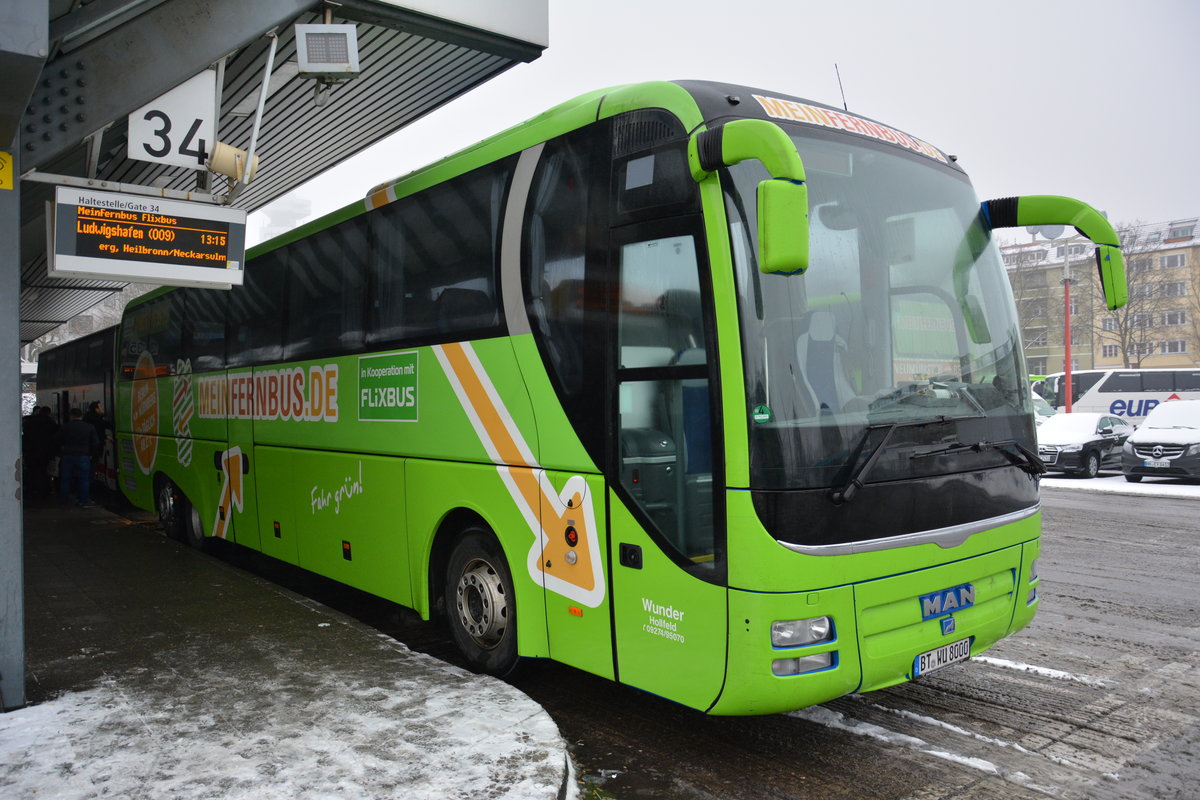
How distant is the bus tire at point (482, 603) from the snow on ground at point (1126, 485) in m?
16.2

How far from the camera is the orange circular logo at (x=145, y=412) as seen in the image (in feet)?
41.4

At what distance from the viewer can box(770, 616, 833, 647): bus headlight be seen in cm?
411

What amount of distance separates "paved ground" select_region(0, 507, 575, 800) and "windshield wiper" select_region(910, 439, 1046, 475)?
2.43m

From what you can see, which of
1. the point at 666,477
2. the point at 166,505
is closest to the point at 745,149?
the point at 666,477

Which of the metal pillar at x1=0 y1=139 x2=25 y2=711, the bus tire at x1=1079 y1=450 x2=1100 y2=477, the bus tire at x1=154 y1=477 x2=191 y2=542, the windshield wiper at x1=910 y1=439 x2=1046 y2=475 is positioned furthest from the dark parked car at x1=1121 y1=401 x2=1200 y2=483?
the metal pillar at x1=0 y1=139 x2=25 y2=711

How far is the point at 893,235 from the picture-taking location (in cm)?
472

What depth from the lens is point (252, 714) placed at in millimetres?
4941

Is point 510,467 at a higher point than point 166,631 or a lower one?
higher

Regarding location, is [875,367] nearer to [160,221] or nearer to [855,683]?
[855,683]

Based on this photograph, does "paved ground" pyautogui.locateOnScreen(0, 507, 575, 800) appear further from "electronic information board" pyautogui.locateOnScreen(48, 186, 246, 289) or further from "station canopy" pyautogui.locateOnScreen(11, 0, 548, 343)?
"station canopy" pyautogui.locateOnScreen(11, 0, 548, 343)

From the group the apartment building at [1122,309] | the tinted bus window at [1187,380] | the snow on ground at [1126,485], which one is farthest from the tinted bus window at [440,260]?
the apartment building at [1122,309]

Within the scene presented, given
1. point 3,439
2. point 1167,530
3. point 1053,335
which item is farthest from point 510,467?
point 1053,335

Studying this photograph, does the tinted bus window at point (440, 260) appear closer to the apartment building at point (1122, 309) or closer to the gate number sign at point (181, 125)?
the gate number sign at point (181, 125)

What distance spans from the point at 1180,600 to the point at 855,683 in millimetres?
5784
